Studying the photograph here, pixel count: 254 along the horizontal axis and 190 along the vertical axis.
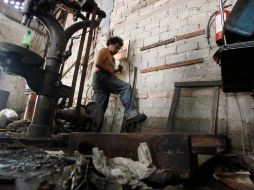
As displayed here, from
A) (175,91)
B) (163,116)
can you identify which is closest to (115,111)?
(163,116)

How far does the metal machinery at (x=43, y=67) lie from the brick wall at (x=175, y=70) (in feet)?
3.65

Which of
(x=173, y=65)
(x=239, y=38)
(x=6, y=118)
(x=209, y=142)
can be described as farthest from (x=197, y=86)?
(x=6, y=118)

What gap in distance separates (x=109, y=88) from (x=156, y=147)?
6.31ft

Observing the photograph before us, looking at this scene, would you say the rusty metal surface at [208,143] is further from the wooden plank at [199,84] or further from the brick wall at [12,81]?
the brick wall at [12,81]

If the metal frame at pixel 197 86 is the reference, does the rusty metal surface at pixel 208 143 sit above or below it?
below

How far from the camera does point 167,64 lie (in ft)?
9.43

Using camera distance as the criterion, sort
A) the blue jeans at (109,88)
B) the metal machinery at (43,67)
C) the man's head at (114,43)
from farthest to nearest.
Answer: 1. the man's head at (114,43)
2. the blue jeans at (109,88)
3. the metal machinery at (43,67)

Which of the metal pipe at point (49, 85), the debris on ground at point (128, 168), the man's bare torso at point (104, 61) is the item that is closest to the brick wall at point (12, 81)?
the man's bare torso at point (104, 61)

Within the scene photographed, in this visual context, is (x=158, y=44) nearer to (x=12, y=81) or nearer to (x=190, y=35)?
(x=190, y=35)

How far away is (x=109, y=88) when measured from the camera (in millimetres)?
2980

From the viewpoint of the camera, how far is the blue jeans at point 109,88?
9.37ft

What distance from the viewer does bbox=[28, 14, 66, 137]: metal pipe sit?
6.31ft

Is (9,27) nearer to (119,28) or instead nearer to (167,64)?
(119,28)

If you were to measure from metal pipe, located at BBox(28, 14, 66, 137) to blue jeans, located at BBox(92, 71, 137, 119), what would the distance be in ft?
3.00
